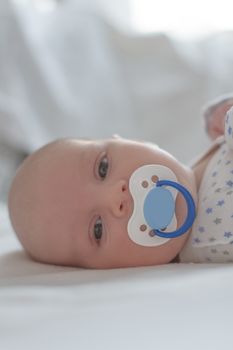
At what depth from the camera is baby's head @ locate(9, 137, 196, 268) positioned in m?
0.98

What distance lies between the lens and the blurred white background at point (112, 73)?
4.85 ft

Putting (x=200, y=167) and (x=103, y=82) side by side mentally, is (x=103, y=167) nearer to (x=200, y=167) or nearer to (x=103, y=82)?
(x=200, y=167)

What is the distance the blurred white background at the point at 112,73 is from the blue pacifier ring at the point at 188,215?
450mm

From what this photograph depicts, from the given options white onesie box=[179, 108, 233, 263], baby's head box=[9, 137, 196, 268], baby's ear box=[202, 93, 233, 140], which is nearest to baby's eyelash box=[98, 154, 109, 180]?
baby's head box=[9, 137, 196, 268]

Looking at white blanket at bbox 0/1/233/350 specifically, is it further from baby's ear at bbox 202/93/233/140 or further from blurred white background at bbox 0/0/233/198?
baby's ear at bbox 202/93/233/140

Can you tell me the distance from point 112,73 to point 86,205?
602 millimetres

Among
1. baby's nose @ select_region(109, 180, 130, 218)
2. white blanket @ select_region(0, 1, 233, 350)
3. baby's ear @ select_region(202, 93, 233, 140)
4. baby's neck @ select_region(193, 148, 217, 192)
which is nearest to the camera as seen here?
baby's nose @ select_region(109, 180, 130, 218)

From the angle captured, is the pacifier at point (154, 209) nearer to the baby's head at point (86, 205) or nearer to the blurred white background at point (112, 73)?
the baby's head at point (86, 205)

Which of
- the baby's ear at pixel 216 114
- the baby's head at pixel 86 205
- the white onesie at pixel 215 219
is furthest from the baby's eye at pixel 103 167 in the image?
the baby's ear at pixel 216 114

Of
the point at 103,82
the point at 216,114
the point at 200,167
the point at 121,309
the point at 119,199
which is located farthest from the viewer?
the point at 103,82

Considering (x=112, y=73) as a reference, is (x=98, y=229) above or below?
below

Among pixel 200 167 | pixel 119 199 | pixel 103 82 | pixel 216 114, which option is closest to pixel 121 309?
pixel 119 199

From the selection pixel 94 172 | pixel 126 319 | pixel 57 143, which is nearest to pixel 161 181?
pixel 94 172

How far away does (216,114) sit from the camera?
1270 millimetres
